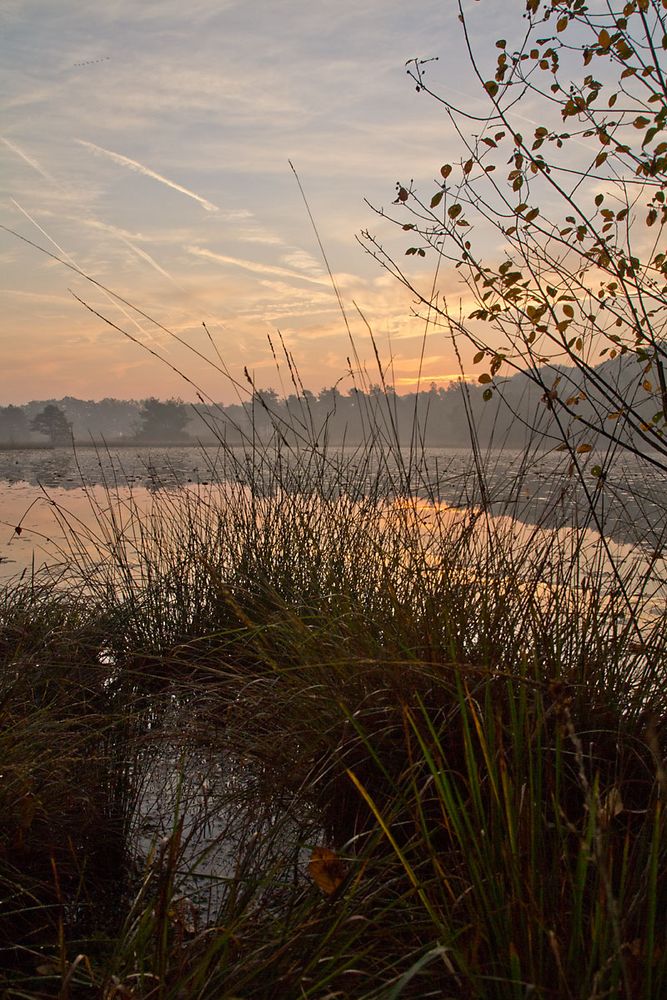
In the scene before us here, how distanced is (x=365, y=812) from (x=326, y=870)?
1.75ft

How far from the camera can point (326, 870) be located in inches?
57.7

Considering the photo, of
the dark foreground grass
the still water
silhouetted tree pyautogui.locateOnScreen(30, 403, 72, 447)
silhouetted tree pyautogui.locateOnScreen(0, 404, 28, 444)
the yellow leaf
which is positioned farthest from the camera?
silhouetted tree pyautogui.locateOnScreen(0, 404, 28, 444)

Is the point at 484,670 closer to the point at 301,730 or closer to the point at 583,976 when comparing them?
the point at 583,976

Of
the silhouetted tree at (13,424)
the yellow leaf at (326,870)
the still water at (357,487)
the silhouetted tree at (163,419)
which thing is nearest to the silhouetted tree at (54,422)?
the silhouetted tree at (163,419)

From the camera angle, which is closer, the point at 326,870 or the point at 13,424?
the point at 326,870

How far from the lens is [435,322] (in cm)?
265

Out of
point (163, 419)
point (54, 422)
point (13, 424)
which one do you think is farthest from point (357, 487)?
point (13, 424)

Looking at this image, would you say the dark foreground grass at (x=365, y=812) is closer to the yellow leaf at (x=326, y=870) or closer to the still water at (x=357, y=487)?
the yellow leaf at (x=326, y=870)

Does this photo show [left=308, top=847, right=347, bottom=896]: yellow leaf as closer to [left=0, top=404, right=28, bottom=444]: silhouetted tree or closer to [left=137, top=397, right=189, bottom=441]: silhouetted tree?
[left=137, top=397, right=189, bottom=441]: silhouetted tree

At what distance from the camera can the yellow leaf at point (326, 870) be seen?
1347 millimetres

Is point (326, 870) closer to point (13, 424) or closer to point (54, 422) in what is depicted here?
point (54, 422)

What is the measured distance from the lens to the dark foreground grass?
3.76 ft

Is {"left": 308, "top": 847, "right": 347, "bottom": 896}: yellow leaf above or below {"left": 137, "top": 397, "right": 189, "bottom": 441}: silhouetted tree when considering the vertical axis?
below

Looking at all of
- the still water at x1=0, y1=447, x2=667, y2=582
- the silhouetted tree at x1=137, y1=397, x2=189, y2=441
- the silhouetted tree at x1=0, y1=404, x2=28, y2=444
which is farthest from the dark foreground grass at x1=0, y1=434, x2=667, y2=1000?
the silhouetted tree at x1=0, y1=404, x2=28, y2=444
